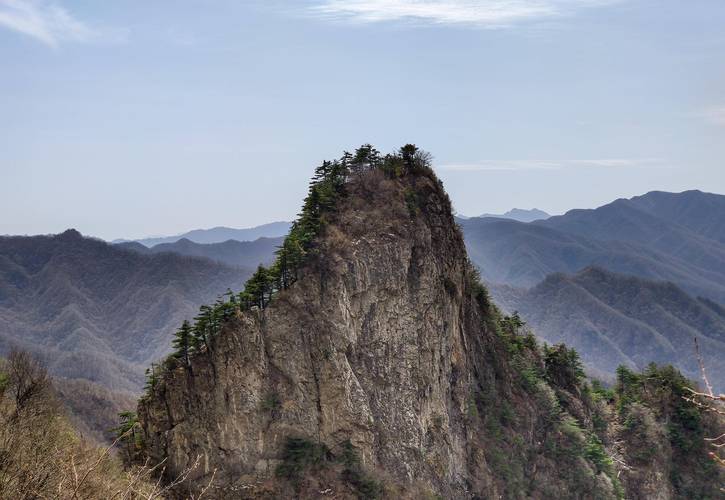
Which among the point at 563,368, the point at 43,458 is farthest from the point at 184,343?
the point at 563,368

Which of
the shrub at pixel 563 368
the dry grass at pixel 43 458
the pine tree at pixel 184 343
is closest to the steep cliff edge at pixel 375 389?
the pine tree at pixel 184 343

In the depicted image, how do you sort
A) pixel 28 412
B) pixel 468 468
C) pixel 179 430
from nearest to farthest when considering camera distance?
pixel 28 412 → pixel 179 430 → pixel 468 468

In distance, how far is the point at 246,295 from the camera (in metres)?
43.3

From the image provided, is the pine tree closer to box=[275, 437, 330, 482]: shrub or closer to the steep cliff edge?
the steep cliff edge

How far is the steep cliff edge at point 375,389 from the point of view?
41.2 meters

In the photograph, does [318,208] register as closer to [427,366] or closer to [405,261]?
[405,261]

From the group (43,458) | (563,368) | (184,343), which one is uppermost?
(184,343)

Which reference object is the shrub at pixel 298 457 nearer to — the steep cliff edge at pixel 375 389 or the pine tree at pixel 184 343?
the steep cliff edge at pixel 375 389

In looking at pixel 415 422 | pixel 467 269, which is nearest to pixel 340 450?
pixel 415 422

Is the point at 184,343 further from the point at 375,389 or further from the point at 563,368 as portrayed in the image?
the point at 563,368

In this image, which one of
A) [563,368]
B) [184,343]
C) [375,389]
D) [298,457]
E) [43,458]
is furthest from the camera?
[563,368]

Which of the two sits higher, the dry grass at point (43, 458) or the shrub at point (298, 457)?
the dry grass at point (43, 458)

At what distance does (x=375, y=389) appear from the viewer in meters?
45.9

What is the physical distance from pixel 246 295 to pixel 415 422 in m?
17.6
